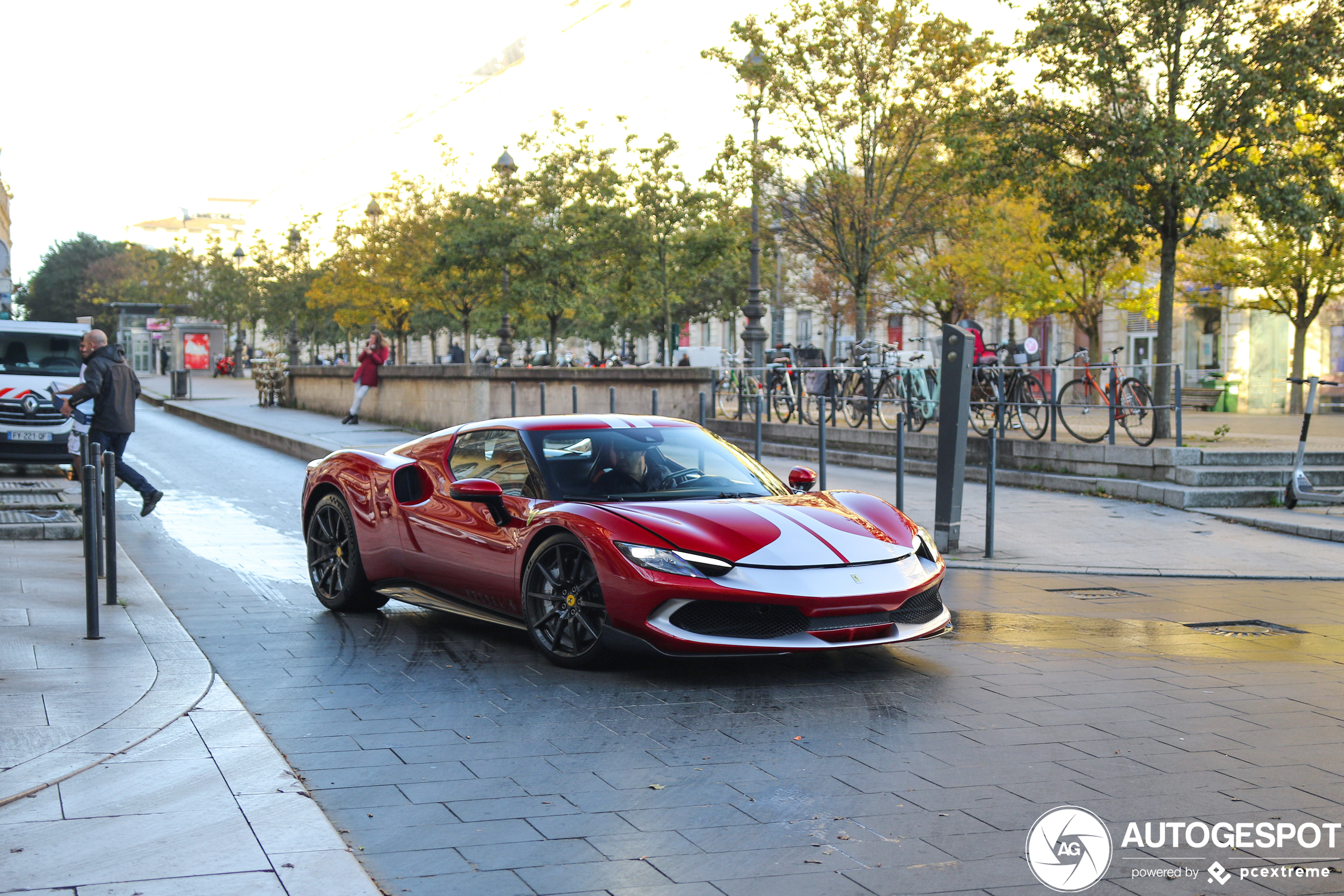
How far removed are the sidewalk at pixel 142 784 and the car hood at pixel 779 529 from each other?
201 centimetres

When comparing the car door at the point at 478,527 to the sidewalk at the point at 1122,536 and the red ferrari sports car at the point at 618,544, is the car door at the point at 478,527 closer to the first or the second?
the red ferrari sports car at the point at 618,544

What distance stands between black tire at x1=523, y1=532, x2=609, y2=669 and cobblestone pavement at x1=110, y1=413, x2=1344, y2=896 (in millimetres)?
148

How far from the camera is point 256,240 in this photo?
6241 centimetres

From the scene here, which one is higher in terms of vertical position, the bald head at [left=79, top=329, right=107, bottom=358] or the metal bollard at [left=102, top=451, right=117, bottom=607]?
the bald head at [left=79, top=329, right=107, bottom=358]

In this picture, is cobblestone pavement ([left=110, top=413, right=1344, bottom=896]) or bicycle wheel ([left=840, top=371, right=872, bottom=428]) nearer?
cobblestone pavement ([left=110, top=413, right=1344, bottom=896])

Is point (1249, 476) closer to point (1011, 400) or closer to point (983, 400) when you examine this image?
point (1011, 400)

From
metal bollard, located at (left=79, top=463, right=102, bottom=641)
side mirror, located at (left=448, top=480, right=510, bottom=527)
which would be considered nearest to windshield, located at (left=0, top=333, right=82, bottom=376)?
metal bollard, located at (left=79, top=463, right=102, bottom=641)

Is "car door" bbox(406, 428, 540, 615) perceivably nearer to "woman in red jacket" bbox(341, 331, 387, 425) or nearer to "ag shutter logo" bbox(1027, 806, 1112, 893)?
"ag shutter logo" bbox(1027, 806, 1112, 893)

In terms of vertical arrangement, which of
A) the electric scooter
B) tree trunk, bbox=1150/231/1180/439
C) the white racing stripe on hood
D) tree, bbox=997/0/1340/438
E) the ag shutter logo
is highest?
tree, bbox=997/0/1340/438

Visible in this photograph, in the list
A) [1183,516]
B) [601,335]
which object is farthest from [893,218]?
[601,335]

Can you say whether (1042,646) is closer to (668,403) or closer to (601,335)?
(668,403)

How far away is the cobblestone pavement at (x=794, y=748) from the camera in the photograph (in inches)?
151

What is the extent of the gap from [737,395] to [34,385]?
1144cm

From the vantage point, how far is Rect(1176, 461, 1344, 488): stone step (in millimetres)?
14430
